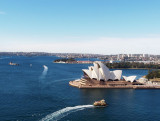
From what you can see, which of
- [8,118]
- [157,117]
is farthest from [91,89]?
[8,118]

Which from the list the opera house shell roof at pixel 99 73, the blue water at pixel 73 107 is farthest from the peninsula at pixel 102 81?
the blue water at pixel 73 107

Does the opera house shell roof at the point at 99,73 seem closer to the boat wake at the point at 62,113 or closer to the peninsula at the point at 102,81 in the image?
the peninsula at the point at 102,81

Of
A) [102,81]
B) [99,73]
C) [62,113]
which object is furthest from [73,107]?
[99,73]

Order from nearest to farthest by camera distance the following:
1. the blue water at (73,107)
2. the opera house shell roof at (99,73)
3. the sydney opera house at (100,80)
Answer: the blue water at (73,107) → the sydney opera house at (100,80) → the opera house shell roof at (99,73)

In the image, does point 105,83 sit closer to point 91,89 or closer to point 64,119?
point 91,89

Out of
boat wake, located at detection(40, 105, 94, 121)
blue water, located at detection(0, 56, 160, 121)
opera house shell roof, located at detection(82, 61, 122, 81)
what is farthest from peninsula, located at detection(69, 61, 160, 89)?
boat wake, located at detection(40, 105, 94, 121)

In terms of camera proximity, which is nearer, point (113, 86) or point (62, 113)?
point (62, 113)

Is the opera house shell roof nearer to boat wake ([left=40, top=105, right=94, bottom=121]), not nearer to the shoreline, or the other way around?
the shoreline

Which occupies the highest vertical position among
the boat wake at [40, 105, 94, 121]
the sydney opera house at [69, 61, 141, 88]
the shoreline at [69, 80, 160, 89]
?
the sydney opera house at [69, 61, 141, 88]

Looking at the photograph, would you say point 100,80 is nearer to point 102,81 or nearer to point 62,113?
point 102,81

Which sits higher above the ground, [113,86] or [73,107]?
[113,86]

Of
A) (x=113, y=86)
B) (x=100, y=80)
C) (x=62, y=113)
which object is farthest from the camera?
(x=100, y=80)
